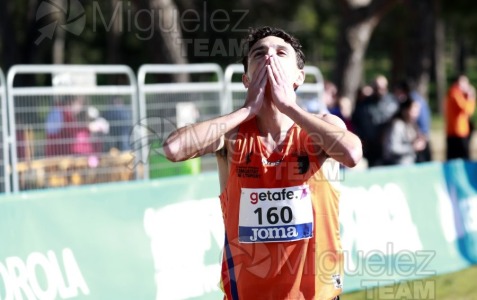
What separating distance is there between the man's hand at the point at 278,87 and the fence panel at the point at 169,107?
24.3 feet

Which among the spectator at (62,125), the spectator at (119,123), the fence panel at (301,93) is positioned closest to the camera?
the spectator at (62,125)

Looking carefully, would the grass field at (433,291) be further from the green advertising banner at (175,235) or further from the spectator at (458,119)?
the spectator at (458,119)

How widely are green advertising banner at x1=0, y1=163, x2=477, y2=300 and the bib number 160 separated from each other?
1015 millimetres

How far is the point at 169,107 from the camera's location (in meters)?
12.3

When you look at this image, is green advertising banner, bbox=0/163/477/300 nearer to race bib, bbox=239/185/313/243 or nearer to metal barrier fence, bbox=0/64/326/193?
race bib, bbox=239/185/313/243

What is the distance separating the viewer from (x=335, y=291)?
4508 mm

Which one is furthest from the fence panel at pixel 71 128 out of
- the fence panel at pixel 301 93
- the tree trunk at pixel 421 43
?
the tree trunk at pixel 421 43

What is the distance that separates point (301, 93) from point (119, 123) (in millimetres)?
2921

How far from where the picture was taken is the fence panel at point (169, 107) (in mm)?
11820

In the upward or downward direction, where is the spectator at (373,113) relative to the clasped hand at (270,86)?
downward

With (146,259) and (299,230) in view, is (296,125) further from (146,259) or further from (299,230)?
(146,259)

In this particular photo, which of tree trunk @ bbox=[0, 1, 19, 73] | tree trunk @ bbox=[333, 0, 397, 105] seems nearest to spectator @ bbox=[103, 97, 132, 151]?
tree trunk @ bbox=[333, 0, 397, 105]

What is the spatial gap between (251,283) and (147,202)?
139 inches

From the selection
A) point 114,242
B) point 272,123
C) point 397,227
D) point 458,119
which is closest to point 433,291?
point 397,227
